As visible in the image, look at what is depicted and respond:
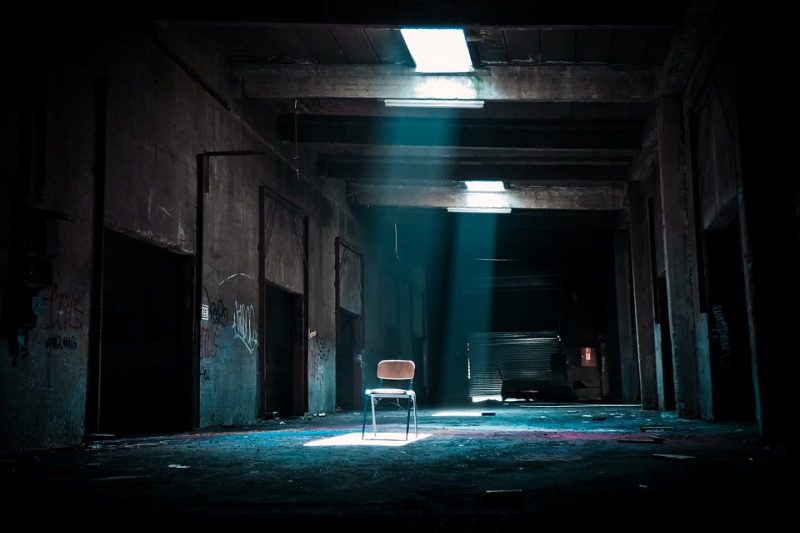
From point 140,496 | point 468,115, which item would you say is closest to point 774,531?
point 140,496

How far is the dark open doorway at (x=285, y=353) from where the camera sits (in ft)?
41.9

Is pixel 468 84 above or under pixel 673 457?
above

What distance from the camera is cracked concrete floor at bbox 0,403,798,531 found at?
2.98 m

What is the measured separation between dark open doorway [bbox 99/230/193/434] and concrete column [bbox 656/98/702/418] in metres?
6.04

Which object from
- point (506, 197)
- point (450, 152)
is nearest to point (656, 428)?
point (450, 152)

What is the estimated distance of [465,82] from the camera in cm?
1030

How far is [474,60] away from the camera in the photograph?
9945mm

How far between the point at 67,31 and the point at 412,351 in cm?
1684

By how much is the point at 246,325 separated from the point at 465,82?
4.32 meters

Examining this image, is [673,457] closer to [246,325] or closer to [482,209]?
[246,325]

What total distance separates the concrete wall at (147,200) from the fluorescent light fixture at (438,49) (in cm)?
250

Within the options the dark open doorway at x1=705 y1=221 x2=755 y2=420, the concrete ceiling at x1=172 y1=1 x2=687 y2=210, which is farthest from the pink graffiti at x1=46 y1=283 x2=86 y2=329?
the dark open doorway at x1=705 y1=221 x2=755 y2=420

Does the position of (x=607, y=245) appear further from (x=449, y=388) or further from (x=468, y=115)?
(x=468, y=115)

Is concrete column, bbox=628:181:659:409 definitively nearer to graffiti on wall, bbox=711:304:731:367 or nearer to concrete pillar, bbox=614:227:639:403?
concrete pillar, bbox=614:227:639:403
